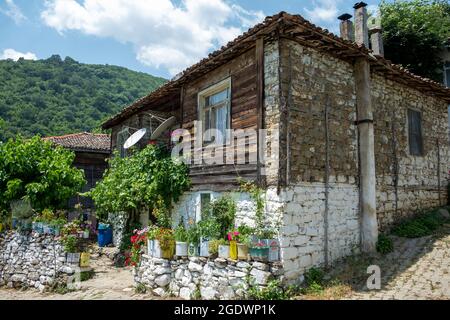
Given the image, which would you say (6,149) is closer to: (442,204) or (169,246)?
(169,246)

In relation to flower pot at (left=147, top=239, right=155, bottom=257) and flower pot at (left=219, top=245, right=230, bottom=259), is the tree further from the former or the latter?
flower pot at (left=147, top=239, right=155, bottom=257)

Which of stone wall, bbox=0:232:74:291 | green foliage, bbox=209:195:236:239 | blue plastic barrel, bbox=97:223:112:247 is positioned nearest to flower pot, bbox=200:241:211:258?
green foliage, bbox=209:195:236:239

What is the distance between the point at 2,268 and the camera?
1145 cm

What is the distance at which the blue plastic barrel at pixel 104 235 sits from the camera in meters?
13.0

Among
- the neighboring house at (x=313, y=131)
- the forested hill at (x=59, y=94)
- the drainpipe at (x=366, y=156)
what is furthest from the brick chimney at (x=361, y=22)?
the forested hill at (x=59, y=94)

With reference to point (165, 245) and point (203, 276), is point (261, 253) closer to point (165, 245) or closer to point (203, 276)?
point (203, 276)

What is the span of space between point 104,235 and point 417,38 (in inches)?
607

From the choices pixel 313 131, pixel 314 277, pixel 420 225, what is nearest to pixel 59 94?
pixel 313 131

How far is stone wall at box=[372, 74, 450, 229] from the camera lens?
871 centimetres

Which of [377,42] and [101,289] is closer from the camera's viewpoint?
[101,289]

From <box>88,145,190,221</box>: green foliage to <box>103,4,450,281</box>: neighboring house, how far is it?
41cm

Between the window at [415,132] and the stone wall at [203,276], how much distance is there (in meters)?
6.48

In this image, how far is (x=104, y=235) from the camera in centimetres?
1302

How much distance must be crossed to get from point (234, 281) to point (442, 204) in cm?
834
